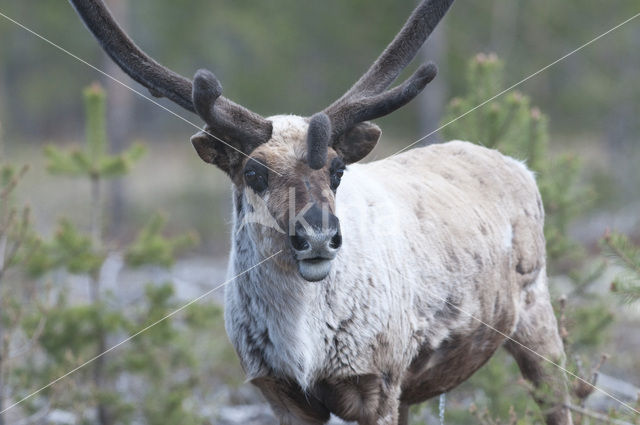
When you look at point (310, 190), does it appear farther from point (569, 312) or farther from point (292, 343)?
point (569, 312)

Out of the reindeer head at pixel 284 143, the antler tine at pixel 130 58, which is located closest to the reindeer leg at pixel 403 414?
the reindeer head at pixel 284 143

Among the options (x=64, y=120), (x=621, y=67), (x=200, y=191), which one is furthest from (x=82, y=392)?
(x=64, y=120)

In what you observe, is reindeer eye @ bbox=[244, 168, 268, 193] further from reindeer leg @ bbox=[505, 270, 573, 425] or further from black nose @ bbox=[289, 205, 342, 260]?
reindeer leg @ bbox=[505, 270, 573, 425]

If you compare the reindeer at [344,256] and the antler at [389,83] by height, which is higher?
the antler at [389,83]

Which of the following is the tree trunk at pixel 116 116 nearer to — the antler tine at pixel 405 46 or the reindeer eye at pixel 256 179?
the antler tine at pixel 405 46

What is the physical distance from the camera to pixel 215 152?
442 centimetres

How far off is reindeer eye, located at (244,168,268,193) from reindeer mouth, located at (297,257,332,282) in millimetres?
482

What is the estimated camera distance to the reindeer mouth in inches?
154

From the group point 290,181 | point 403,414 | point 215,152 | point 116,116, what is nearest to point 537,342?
point 403,414

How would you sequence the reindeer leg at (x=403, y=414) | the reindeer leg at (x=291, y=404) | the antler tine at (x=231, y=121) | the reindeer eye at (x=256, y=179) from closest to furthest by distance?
1. the antler tine at (x=231, y=121)
2. the reindeer eye at (x=256, y=179)
3. the reindeer leg at (x=291, y=404)
4. the reindeer leg at (x=403, y=414)

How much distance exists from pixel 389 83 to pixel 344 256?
111 centimetres

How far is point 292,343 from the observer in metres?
4.29

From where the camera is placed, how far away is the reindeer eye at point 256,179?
4.21 m

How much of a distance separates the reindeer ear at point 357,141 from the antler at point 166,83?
42cm
